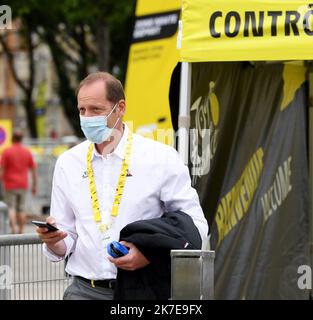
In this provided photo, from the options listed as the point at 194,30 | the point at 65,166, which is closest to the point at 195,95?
the point at 194,30

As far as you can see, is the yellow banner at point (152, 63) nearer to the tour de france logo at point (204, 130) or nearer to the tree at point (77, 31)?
the tour de france logo at point (204, 130)

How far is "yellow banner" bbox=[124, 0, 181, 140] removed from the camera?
11055 mm

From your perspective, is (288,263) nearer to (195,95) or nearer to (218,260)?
(218,260)

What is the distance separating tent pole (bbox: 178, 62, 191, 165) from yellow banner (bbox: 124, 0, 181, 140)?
4.18 meters

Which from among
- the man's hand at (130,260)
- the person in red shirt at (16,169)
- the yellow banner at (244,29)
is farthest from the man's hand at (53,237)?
the person in red shirt at (16,169)

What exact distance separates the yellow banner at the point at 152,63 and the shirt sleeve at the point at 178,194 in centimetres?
593

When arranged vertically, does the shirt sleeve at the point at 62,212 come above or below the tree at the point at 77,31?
below

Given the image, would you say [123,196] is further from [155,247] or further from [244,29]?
[244,29]

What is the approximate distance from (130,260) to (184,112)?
207 cm

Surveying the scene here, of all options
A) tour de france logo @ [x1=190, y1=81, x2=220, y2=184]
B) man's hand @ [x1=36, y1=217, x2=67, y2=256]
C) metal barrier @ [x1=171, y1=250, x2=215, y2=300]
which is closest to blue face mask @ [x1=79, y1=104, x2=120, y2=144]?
man's hand @ [x1=36, y1=217, x2=67, y2=256]

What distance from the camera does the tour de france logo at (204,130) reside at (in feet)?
22.8

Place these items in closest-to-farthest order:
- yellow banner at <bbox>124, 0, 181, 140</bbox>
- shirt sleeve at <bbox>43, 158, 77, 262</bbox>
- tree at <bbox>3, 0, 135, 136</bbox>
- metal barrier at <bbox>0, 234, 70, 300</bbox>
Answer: shirt sleeve at <bbox>43, 158, 77, 262</bbox>
metal barrier at <bbox>0, 234, 70, 300</bbox>
yellow banner at <bbox>124, 0, 181, 140</bbox>
tree at <bbox>3, 0, 135, 136</bbox>

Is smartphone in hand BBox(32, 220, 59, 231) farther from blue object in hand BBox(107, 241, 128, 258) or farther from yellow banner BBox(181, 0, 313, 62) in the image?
yellow banner BBox(181, 0, 313, 62)

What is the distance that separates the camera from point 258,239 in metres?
7.43
